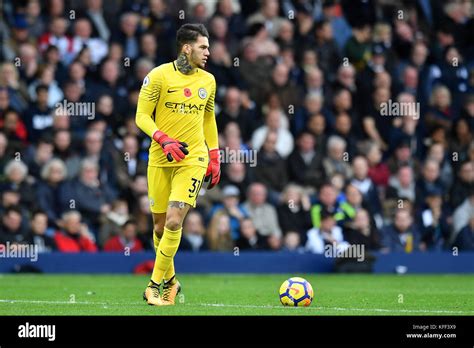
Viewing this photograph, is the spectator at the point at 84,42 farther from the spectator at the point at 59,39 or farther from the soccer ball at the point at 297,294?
the soccer ball at the point at 297,294

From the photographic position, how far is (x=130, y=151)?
19.5 meters

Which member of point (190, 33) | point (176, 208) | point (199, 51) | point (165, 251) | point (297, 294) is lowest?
point (297, 294)

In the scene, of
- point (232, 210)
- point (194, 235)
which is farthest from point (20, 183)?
point (232, 210)

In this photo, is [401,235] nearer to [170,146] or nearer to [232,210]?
[232,210]

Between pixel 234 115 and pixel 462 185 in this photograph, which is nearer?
pixel 234 115

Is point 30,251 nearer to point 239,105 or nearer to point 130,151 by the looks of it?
point 130,151

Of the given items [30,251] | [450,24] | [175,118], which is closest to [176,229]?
[175,118]

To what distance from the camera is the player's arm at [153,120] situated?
12.2m

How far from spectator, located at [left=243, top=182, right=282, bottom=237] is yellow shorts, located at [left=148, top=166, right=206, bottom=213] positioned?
6.72m

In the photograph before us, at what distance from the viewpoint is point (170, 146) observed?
1216cm

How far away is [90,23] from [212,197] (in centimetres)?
384

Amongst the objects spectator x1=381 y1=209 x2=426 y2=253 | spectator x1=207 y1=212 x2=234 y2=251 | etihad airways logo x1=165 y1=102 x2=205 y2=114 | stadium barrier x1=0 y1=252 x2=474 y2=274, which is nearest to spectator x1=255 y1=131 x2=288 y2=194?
spectator x1=207 y1=212 x2=234 y2=251

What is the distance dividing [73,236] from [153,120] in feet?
21.6

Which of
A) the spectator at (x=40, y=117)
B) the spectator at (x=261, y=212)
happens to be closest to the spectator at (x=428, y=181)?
the spectator at (x=261, y=212)
